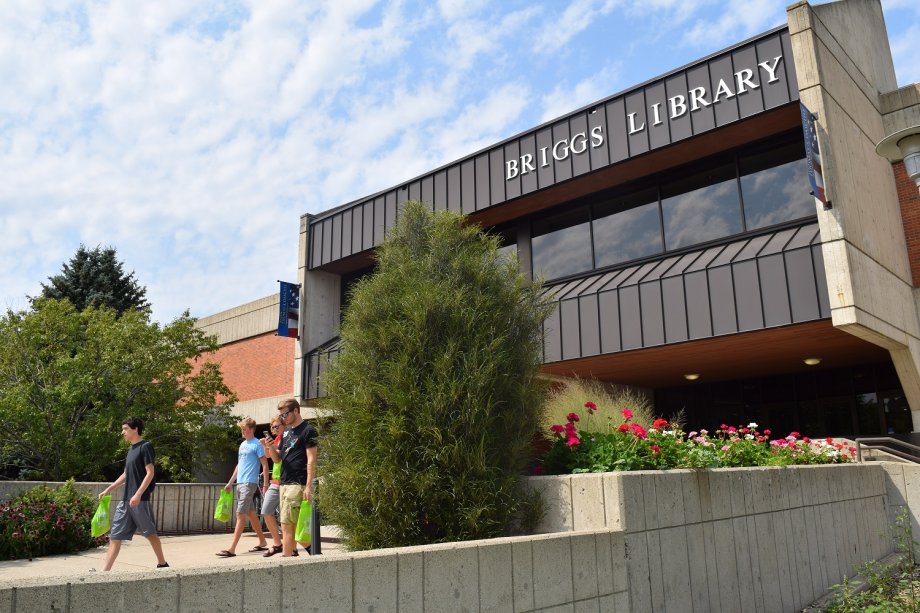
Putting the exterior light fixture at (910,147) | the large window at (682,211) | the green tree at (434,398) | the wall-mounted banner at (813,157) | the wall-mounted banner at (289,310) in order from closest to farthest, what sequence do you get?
the green tree at (434,398) < the exterior light fixture at (910,147) < the wall-mounted banner at (813,157) < the large window at (682,211) < the wall-mounted banner at (289,310)

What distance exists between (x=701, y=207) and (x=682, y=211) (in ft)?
1.37

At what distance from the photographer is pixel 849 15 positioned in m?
14.9

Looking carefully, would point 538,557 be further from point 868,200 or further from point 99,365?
point 99,365

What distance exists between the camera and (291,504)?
6984 millimetres

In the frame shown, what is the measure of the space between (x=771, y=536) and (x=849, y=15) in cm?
1224

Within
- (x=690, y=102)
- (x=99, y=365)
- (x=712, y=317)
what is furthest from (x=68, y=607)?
(x=99, y=365)

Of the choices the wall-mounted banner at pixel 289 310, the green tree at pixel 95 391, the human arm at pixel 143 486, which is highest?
the wall-mounted banner at pixel 289 310

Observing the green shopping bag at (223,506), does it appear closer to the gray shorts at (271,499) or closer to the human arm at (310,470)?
the gray shorts at (271,499)

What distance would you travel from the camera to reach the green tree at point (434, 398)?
552 centimetres

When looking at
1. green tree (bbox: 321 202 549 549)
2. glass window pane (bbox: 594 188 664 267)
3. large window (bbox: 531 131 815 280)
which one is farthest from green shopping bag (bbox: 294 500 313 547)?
glass window pane (bbox: 594 188 664 267)

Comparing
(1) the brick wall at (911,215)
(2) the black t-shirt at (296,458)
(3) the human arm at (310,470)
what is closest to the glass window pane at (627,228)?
(1) the brick wall at (911,215)

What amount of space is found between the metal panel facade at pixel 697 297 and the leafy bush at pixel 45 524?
7.82 m

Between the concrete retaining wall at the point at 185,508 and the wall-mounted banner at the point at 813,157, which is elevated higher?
the wall-mounted banner at the point at 813,157

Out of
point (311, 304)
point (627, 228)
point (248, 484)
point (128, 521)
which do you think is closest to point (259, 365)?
point (311, 304)
